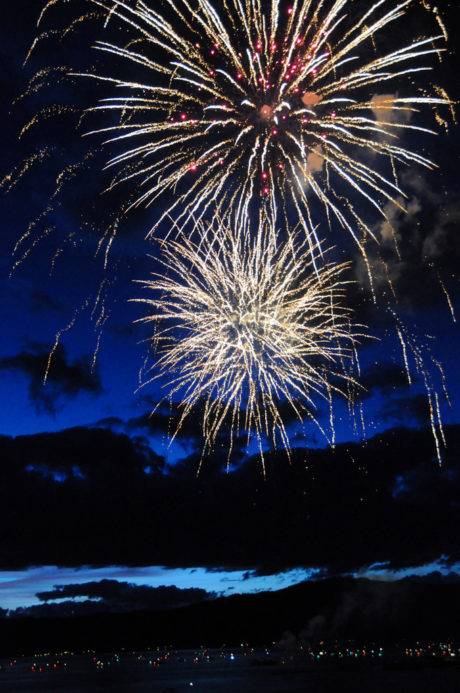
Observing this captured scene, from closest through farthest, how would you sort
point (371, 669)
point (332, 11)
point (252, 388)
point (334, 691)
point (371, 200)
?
point (332, 11) → point (371, 200) → point (252, 388) → point (334, 691) → point (371, 669)

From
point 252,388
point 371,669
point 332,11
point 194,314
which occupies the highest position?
point 332,11

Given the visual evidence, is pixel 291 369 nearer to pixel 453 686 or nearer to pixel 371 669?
pixel 453 686

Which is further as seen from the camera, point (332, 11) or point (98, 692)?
point (98, 692)

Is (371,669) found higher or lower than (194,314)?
lower

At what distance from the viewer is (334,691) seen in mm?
116562

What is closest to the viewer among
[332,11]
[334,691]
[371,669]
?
[332,11]

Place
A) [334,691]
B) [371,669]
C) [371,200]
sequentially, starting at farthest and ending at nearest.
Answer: [371,669]
[334,691]
[371,200]

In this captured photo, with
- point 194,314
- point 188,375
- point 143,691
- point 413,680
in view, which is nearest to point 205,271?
point 194,314

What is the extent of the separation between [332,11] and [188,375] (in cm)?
1220

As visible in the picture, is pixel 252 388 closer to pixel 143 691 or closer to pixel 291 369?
pixel 291 369

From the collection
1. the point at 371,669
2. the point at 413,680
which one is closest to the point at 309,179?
the point at 413,680

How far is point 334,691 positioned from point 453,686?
21703mm

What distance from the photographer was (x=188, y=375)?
2284cm

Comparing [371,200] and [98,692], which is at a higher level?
[371,200]
